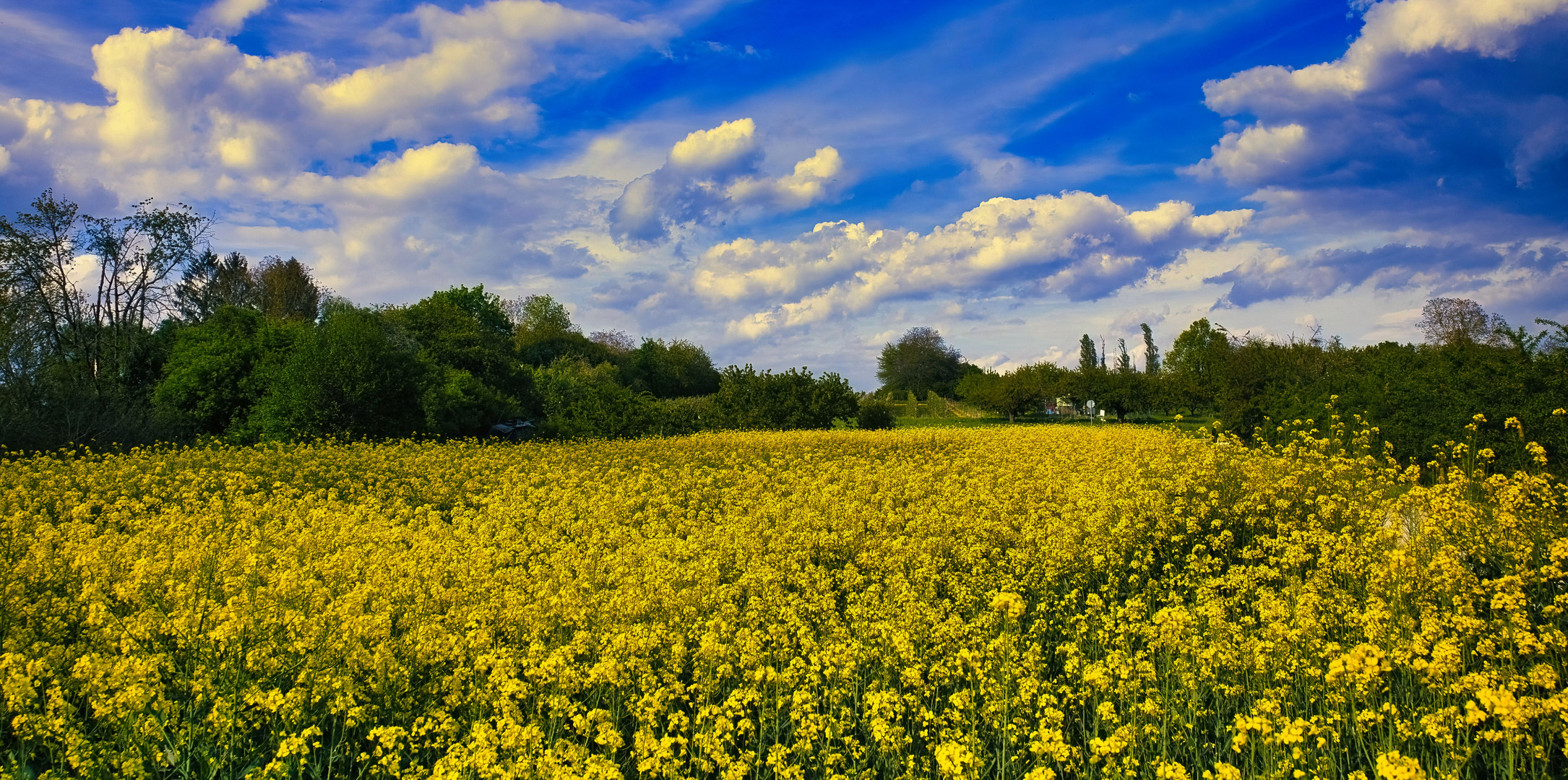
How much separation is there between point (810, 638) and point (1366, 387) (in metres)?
17.6

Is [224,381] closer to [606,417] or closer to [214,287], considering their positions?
[606,417]

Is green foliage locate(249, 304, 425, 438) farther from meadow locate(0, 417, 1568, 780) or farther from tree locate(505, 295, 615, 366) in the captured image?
tree locate(505, 295, 615, 366)

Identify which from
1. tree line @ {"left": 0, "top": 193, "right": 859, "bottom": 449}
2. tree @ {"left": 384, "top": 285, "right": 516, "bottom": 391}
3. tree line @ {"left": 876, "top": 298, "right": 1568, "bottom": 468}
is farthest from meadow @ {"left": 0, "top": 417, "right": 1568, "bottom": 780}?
tree @ {"left": 384, "top": 285, "right": 516, "bottom": 391}

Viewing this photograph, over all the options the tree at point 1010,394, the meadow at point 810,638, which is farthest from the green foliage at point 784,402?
the tree at point 1010,394

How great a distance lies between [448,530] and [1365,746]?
812 cm

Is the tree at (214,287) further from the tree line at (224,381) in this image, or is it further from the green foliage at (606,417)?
the green foliage at (606,417)

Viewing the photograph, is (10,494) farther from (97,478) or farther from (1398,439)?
(1398,439)

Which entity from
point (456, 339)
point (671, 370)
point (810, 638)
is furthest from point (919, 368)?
point (810, 638)

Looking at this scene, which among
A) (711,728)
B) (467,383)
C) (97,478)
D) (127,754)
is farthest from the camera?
(467,383)

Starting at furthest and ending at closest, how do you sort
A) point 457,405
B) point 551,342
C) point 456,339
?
point 551,342, point 456,339, point 457,405

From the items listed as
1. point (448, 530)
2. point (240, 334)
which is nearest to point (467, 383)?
point (240, 334)

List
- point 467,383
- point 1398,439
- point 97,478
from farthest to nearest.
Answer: point 467,383, point 1398,439, point 97,478

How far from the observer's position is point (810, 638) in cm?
536

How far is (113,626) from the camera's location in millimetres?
5660
